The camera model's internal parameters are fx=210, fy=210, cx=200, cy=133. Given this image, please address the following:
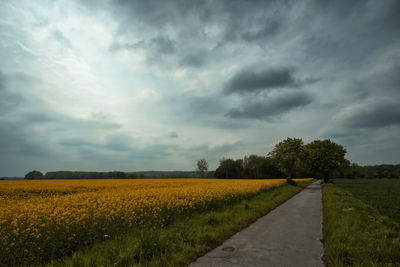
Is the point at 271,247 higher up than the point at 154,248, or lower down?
lower down

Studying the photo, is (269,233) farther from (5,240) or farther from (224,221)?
(5,240)

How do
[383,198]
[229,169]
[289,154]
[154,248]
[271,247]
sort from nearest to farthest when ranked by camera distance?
[154,248] < [271,247] < [383,198] < [289,154] < [229,169]

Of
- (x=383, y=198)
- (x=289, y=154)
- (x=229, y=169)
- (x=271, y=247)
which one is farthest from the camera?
(x=229, y=169)

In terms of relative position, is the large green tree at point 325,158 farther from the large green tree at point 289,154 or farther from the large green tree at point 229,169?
the large green tree at point 229,169

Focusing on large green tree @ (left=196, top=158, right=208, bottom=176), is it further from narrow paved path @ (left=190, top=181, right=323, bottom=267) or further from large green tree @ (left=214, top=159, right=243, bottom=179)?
narrow paved path @ (left=190, top=181, right=323, bottom=267)

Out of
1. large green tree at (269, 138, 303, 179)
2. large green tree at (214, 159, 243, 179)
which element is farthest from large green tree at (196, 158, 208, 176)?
large green tree at (269, 138, 303, 179)

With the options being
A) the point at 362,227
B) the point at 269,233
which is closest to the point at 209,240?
the point at 269,233

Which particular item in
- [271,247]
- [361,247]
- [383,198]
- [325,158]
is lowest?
[383,198]

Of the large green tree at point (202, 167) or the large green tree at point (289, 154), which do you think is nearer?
the large green tree at point (289, 154)

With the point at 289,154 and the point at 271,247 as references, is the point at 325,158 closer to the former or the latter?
the point at 289,154

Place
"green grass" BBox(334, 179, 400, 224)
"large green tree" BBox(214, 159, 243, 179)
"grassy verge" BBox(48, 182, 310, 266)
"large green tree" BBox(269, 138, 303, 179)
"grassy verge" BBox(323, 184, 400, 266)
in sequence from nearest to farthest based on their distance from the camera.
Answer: "grassy verge" BBox(48, 182, 310, 266) < "grassy verge" BBox(323, 184, 400, 266) < "green grass" BBox(334, 179, 400, 224) < "large green tree" BBox(269, 138, 303, 179) < "large green tree" BBox(214, 159, 243, 179)

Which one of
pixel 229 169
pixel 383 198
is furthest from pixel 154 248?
pixel 229 169

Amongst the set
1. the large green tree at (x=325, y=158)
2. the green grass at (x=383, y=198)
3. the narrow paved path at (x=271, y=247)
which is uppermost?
the large green tree at (x=325, y=158)

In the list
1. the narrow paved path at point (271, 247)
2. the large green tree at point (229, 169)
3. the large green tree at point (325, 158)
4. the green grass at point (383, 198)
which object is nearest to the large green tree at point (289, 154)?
the large green tree at point (325, 158)
